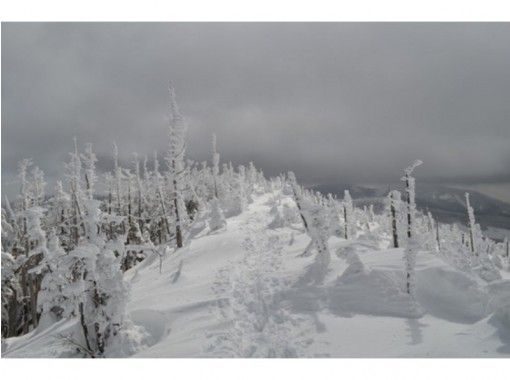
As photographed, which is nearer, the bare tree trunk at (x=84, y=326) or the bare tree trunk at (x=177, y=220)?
the bare tree trunk at (x=84, y=326)

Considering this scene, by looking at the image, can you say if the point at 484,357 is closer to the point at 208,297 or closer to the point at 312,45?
the point at 208,297

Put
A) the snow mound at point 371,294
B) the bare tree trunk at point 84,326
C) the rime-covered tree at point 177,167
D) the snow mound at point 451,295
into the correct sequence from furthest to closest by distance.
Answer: the rime-covered tree at point 177,167 < the snow mound at point 371,294 < the snow mound at point 451,295 < the bare tree trunk at point 84,326

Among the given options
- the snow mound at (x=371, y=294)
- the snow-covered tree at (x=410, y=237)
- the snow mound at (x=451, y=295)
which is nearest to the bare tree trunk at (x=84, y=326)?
the snow mound at (x=371, y=294)

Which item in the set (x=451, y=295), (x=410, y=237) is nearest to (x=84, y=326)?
(x=410, y=237)

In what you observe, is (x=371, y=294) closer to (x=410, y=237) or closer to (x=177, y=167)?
(x=410, y=237)

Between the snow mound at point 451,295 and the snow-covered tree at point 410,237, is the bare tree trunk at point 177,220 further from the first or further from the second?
the snow mound at point 451,295

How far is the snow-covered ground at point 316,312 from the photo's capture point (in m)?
8.93

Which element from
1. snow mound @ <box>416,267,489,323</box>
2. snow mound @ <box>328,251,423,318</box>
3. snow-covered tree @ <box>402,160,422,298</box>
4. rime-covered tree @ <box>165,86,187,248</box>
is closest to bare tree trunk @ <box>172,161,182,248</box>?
rime-covered tree @ <box>165,86,187,248</box>

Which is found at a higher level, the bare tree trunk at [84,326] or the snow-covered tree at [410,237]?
the snow-covered tree at [410,237]

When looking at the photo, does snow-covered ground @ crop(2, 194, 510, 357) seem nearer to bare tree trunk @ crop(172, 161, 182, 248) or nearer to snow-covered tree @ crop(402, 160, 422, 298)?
snow-covered tree @ crop(402, 160, 422, 298)

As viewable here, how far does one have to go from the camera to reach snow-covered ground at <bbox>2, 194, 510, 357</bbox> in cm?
893

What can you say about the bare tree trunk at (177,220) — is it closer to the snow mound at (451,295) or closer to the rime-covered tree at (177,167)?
the rime-covered tree at (177,167)

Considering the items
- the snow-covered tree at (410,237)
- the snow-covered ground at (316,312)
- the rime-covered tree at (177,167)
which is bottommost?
the snow-covered ground at (316,312)

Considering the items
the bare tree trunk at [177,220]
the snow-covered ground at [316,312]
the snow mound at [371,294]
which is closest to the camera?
the snow-covered ground at [316,312]
